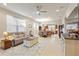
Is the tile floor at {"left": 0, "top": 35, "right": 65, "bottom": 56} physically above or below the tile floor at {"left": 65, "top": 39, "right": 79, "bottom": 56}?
below

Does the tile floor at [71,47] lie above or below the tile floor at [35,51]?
above

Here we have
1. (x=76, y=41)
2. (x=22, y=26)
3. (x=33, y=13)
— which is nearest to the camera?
(x=76, y=41)

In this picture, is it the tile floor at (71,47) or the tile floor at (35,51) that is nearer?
the tile floor at (71,47)

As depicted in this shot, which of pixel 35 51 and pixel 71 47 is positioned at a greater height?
pixel 71 47

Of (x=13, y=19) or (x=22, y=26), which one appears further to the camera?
(x=22, y=26)

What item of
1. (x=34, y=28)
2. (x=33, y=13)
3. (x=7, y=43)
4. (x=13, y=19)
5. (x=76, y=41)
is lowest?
(x=7, y=43)

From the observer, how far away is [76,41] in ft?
10.8

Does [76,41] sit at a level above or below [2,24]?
below

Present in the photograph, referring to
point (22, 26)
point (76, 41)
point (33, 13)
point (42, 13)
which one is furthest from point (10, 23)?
point (76, 41)

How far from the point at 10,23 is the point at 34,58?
2305 millimetres

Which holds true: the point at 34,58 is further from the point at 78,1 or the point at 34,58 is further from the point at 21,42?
the point at 21,42

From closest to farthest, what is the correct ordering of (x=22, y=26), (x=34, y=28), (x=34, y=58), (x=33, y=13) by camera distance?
(x=34, y=58) < (x=22, y=26) < (x=33, y=13) < (x=34, y=28)

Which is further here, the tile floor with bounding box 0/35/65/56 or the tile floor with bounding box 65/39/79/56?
the tile floor with bounding box 0/35/65/56

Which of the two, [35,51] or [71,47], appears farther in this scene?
[35,51]
